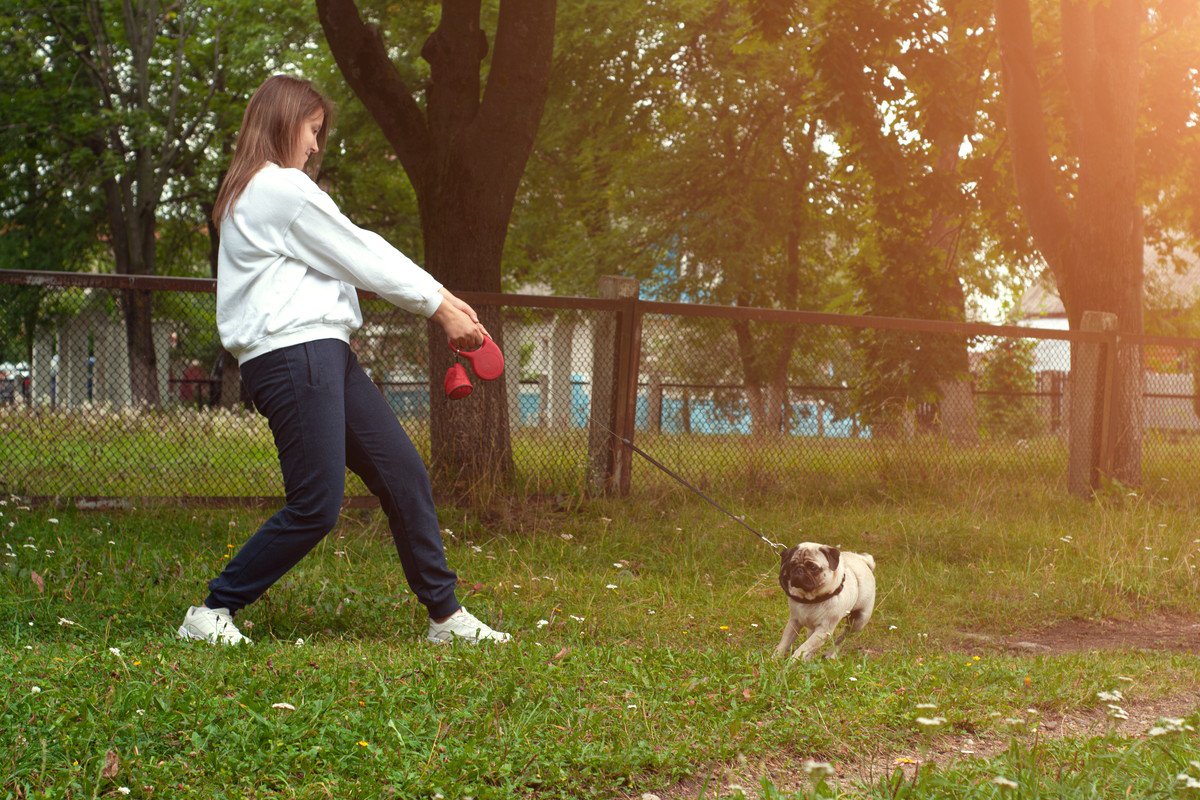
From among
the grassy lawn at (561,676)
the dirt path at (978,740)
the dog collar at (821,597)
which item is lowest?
the dirt path at (978,740)

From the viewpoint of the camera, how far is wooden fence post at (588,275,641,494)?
28.3 feet

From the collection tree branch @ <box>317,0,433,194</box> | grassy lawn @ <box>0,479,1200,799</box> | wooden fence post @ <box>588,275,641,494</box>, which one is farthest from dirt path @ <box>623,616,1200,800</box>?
tree branch @ <box>317,0,433,194</box>

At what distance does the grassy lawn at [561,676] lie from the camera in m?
3.26

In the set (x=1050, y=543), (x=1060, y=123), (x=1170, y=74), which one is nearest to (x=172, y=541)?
(x=1050, y=543)

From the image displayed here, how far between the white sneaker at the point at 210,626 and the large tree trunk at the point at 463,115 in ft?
14.2

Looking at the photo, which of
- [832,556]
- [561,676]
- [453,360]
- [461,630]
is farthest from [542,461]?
[561,676]

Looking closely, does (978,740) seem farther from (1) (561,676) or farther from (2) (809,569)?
(1) (561,676)

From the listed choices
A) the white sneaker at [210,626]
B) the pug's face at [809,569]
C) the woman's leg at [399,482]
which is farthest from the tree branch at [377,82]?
the pug's face at [809,569]

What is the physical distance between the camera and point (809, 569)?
15.7 ft

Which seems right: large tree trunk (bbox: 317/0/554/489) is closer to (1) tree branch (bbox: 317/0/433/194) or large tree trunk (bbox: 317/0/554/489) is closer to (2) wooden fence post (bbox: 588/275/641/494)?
(1) tree branch (bbox: 317/0/433/194)

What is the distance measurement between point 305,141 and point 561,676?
2.22 meters

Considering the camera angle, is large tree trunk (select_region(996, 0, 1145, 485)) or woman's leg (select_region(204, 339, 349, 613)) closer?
woman's leg (select_region(204, 339, 349, 613))

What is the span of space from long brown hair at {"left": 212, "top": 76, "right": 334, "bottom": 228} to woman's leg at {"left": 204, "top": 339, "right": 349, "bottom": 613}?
646 mm

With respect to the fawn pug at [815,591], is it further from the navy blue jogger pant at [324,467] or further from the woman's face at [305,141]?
the woman's face at [305,141]
